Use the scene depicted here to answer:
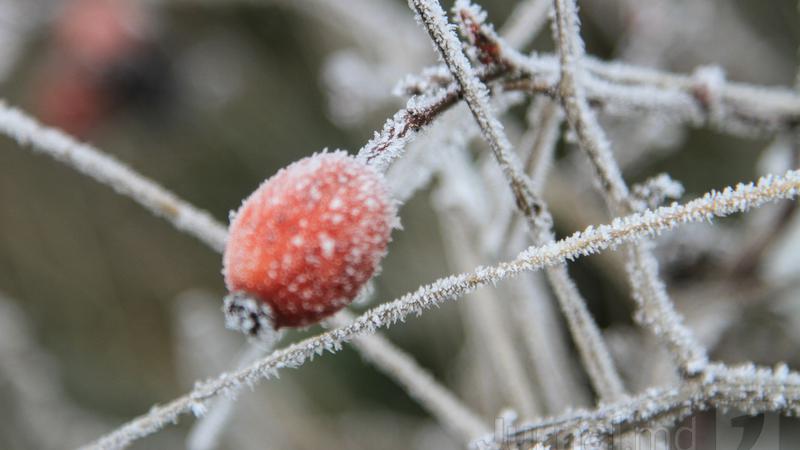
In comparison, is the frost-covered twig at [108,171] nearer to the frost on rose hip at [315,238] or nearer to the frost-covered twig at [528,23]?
the frost on rose hip at [315,238]

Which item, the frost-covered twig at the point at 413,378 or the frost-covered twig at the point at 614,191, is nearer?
the frost-covered twig at the point at 614,191

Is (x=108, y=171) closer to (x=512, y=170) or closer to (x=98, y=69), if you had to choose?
(x=512, y=170)

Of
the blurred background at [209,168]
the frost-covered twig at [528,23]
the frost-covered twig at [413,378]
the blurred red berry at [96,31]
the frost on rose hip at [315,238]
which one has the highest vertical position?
the blurred red berry at [96,31]

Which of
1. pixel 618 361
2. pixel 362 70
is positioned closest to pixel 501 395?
pixel 618 361

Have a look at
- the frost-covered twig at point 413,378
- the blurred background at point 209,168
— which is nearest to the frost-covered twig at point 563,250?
the frost-covered twig at point 413,378

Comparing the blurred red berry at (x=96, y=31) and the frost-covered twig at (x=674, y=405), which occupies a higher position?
the blurred red berry at (x=96, y=31)

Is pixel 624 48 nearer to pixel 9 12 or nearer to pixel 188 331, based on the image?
pixel 188 331

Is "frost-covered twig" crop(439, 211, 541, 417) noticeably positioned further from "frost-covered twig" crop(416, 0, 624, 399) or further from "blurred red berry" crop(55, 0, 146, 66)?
"blurred red berry" crop(55, 0, 146, 66)
